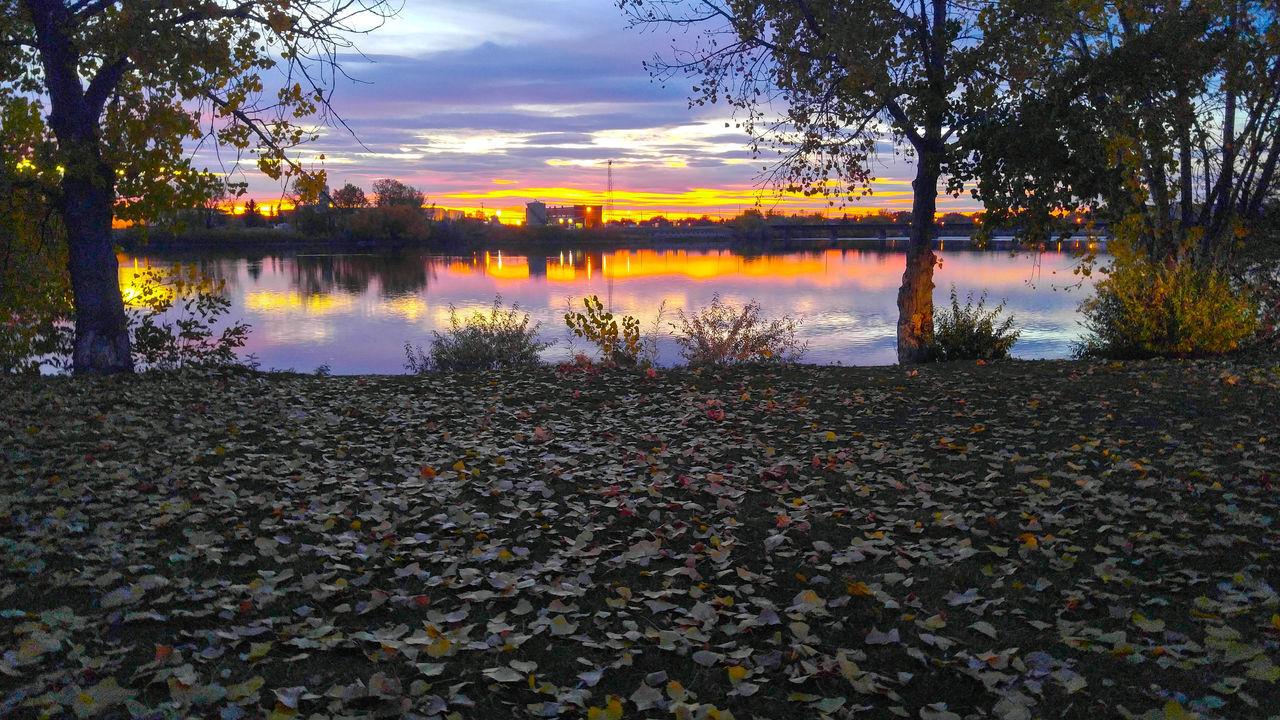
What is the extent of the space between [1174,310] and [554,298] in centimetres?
2516

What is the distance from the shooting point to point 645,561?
206 inches

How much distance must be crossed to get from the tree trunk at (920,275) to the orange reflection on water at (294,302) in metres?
22.7

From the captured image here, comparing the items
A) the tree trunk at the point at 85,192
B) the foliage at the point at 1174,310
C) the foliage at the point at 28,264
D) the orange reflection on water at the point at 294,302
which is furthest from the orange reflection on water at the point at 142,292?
the foliage at the point at 1174,310

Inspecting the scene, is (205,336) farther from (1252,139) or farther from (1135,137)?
(1252,139)

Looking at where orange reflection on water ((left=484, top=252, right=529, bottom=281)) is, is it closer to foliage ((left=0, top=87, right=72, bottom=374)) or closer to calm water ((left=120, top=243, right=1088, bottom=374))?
calm water ((left=120, top=243, right=1088, bottom=374))

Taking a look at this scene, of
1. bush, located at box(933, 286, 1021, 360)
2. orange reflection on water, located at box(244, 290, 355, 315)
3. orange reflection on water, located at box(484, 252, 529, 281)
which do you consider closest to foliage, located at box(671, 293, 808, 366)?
bush, located at box(933, 286, 1021, 360)

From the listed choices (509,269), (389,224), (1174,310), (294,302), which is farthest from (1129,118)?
(389,224)

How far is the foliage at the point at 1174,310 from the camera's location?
530 inches

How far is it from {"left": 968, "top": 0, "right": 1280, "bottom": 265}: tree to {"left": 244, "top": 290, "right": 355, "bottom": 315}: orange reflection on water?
2509cm

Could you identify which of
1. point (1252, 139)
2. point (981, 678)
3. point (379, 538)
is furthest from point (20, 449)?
point (1252, 139)

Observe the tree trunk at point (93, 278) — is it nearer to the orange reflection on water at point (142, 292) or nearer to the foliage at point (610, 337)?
the orange reflection on water at point (142, 292)

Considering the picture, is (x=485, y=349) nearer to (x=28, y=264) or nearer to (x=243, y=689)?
(x=28, y=264)

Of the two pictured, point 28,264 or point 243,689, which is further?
point 28,264

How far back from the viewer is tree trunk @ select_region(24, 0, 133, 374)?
1138 centimetres
